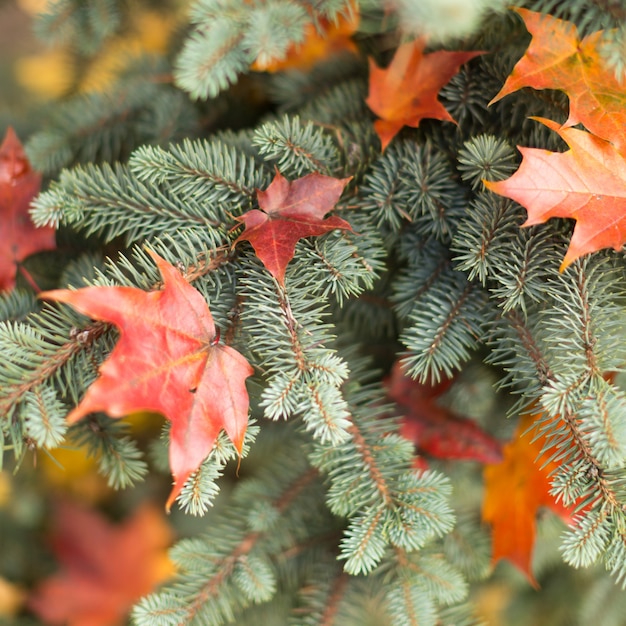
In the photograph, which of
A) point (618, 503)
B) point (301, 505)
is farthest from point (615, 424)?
point (301, 505)

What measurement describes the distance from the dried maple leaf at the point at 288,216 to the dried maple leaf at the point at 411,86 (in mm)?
130

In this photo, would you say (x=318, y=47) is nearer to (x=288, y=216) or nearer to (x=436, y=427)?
(x=288, y=216)

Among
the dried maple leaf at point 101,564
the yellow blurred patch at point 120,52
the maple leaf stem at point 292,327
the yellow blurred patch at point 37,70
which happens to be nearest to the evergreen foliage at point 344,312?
the maple leaf stem at point 292,327

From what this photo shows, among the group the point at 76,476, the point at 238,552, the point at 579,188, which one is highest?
the point at 579,188

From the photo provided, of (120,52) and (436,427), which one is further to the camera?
(120,52)

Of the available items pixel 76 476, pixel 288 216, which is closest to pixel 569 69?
pixel 288 216

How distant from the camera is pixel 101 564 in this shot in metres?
A: 1.40

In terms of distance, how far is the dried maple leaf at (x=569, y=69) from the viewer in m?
0.62

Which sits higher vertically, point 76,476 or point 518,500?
point 518,500

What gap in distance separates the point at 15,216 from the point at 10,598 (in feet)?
2.96

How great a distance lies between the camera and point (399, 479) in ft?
2.28

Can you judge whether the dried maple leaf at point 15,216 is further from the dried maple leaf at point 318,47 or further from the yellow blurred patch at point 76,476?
the yellow blurred patch at point 76,476

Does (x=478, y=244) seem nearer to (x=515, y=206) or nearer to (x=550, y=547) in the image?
(x=515, y=206)

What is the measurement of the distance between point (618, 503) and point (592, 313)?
212mm
